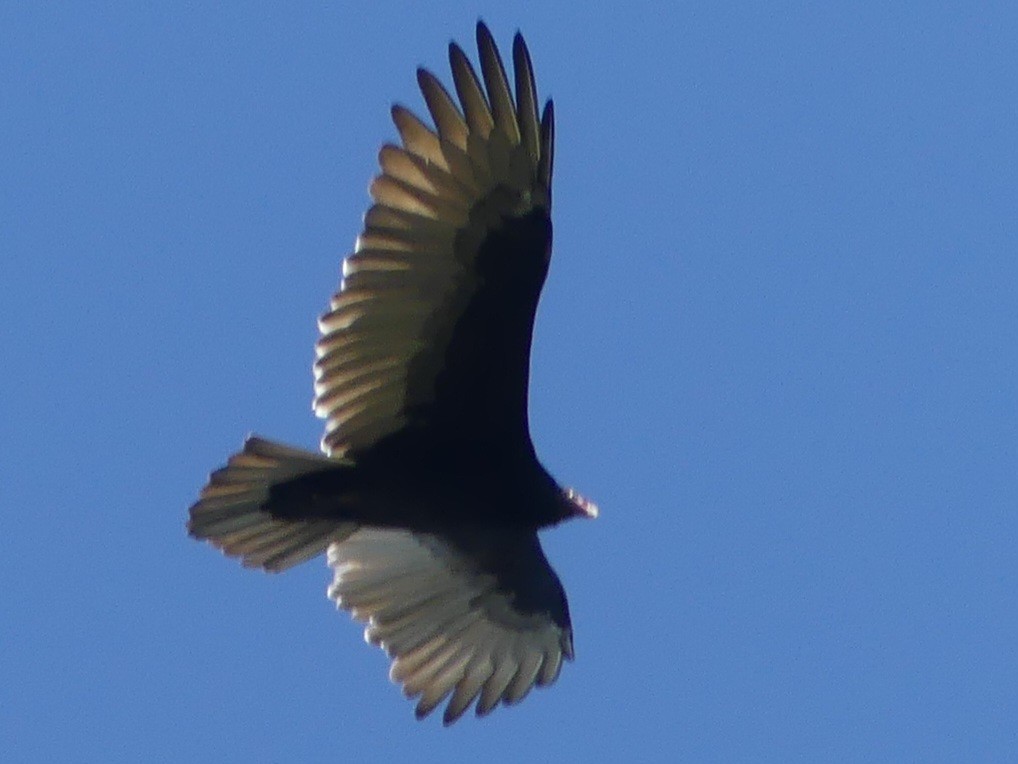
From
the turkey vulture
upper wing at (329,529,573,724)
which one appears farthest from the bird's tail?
upper wing at (329,529,573,724)

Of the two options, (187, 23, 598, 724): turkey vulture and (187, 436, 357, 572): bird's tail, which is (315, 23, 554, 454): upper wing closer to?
(187, 23, 598, 724): turkey vulture

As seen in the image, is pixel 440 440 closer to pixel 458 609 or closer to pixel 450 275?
pixel 450 275

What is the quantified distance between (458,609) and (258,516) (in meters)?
1.11

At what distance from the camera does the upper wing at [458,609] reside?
1380 cm

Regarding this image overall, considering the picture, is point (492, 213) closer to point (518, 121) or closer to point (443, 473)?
point (518, 121)

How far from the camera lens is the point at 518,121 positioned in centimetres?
1304

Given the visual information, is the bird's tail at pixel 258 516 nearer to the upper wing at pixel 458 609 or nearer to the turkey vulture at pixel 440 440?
the turkey vulture at pixel 440 440

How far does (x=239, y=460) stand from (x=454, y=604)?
1.35 metres

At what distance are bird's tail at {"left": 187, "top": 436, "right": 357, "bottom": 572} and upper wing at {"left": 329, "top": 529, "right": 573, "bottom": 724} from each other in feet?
0.64

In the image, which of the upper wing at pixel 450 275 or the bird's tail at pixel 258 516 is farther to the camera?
the bird's tail at pixel 258 516

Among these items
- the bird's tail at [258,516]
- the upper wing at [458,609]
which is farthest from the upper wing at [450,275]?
the upper wing at [458,609]

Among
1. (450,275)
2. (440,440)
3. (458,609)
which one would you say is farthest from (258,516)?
(450,275)

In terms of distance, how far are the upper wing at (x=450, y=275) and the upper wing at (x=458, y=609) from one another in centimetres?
69

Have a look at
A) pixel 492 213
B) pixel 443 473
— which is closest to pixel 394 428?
pixel 443 473
